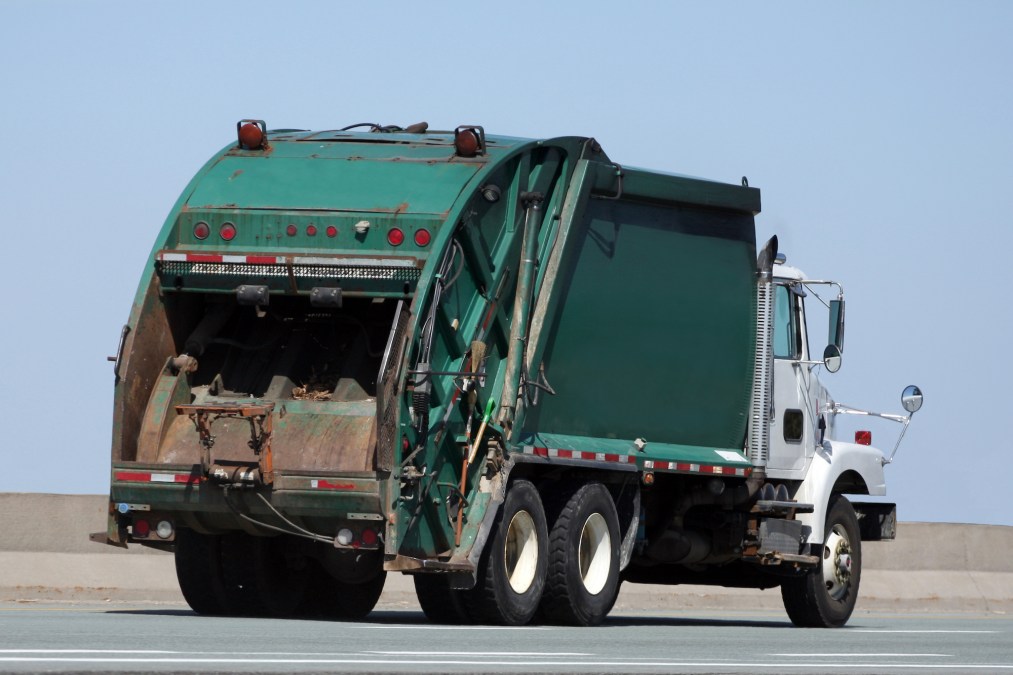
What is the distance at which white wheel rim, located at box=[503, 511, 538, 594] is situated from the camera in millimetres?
14688

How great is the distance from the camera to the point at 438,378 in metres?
14.0

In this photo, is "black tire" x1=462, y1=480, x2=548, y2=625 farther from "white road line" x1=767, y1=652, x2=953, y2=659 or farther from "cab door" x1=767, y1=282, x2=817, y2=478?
"cab door" x1=767, y1=282, x2=817, y2=478

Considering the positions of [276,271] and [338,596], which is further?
[338,596]

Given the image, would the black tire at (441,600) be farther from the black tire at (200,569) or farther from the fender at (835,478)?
the fender at (835,478)

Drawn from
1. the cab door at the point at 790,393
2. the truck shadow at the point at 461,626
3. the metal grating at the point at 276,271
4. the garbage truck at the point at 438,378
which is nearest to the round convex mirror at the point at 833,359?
the cab door at the point at 790,393

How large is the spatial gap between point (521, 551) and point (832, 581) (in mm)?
4427

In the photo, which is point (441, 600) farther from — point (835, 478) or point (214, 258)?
point (835, 478)

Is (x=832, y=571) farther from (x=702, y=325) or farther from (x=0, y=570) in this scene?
(x=0, y=570)

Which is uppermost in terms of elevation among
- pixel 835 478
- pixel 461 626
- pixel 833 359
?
pixel 833 359

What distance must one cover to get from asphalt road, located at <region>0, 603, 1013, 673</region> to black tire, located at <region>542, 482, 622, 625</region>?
0.32 m

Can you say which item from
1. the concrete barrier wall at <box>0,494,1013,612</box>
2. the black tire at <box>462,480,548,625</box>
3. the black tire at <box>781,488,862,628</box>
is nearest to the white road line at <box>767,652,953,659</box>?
the black tire at <box>462,480,548,625</box>

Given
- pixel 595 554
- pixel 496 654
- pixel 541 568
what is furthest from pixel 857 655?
pixel 595 554

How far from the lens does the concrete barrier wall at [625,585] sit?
18156mm

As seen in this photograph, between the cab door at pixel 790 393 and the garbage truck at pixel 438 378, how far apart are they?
30cm
